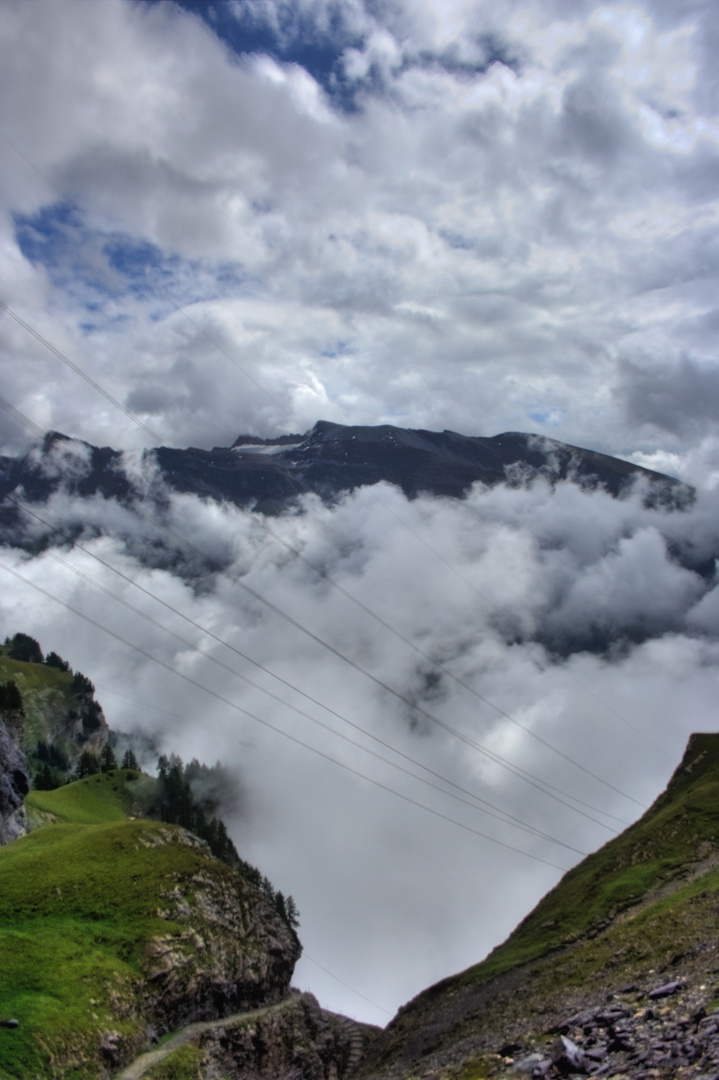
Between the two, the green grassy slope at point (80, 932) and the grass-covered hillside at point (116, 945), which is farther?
the grass-covered hillside at point (116, 945)

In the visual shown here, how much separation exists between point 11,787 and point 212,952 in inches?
2045

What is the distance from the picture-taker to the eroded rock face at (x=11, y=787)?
338 feet

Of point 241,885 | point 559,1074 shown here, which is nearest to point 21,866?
point 241,885

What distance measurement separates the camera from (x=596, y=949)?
81.4 m

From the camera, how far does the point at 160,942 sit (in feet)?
221

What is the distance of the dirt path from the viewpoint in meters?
52.5

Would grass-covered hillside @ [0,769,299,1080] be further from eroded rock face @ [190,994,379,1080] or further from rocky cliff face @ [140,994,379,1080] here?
eroded rock face @ [190,994,379,1080]

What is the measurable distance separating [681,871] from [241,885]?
243 ft

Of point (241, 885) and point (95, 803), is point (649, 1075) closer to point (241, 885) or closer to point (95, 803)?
point (241, 885)

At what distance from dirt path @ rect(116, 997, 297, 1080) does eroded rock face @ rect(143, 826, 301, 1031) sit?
0.87 meters

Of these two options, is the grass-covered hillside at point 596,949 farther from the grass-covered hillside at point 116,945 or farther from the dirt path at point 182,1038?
the grass-covered hillside at point 116,945

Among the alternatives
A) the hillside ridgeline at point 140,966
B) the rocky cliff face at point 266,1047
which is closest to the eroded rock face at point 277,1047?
the rocky cliff face at point 266,1047

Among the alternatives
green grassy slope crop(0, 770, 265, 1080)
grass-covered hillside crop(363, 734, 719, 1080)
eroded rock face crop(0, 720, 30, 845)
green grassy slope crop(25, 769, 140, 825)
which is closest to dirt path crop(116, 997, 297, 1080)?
green grassy slope crop(0, 770, 265, 1080)

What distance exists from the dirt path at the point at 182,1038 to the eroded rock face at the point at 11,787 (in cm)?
4791
